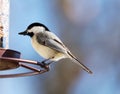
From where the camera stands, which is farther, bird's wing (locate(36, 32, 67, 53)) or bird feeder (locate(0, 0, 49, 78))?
bird's wing (locate(36, 32, 67, 53))

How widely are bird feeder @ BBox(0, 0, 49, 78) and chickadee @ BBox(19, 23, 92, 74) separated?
11 cm

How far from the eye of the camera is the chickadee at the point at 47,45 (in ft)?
10.8

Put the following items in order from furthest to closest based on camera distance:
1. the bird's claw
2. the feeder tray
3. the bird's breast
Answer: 1. the bird's breast
2. the bird's claw
3. the feeder tray

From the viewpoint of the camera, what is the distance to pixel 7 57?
2.93 metres

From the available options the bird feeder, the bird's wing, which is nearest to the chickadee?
the bird's wing

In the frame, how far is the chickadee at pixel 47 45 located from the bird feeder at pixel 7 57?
0.35 ft

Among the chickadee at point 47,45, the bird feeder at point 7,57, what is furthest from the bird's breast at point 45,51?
the bird feeder at point 7,57

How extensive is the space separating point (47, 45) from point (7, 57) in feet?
1.29

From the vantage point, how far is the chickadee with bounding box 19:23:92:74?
328 cm

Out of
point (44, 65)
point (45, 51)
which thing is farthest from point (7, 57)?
point (45, 51)

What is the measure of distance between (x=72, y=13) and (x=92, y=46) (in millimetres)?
289

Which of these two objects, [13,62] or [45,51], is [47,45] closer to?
[45,51]

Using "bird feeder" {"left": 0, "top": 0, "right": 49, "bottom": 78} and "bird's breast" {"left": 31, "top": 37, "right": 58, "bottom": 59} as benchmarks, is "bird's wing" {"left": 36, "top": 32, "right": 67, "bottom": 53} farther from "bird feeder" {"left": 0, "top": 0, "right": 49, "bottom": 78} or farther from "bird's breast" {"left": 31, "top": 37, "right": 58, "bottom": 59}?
"bird feeder" {"left": 0, "top": 0, "right": 49, "bottom": 78}

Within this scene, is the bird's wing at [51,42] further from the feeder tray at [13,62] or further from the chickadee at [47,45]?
the feeder tray at [13,62]
